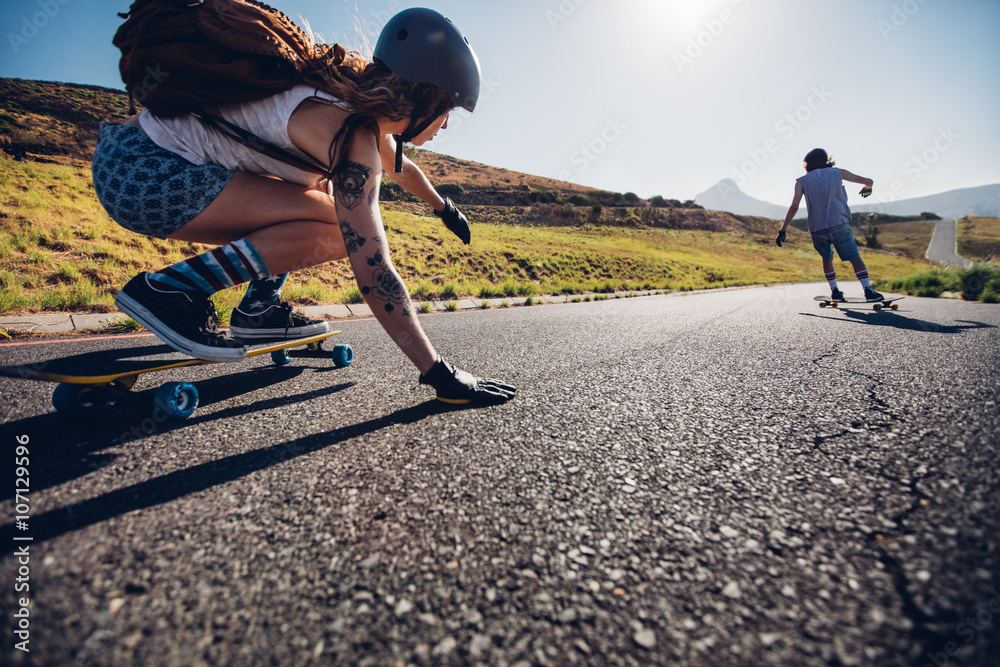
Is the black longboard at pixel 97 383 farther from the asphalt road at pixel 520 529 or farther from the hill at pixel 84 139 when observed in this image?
the hill at pixel 84 139

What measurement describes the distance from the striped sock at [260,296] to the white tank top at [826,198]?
6.74m

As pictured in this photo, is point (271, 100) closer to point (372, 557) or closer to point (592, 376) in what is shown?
point (372, 557)

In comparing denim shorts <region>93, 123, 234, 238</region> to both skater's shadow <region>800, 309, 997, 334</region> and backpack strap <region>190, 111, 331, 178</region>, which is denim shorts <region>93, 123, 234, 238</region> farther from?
skater's shadow <region>800, 309, 997, 334</region>

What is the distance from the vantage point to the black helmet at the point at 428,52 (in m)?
1.72

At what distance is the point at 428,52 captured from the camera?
68.8 inches

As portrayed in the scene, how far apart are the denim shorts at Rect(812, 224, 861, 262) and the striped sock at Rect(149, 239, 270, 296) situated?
6.99 metres

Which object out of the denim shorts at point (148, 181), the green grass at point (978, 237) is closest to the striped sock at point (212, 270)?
the denim shorts at point (148, 181)

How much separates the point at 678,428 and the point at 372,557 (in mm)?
1192

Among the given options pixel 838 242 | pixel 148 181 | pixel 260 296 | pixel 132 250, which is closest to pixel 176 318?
pixel 148 181

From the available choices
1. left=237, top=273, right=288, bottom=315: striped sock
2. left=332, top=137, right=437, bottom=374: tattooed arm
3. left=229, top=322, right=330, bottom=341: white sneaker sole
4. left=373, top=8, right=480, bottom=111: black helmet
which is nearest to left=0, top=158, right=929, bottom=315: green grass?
left=237, top=273, right=288, bottom=315: striped sock

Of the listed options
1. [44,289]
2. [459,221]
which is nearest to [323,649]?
[459,221]

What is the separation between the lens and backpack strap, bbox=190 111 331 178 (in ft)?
5.30

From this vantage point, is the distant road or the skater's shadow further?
the distant road

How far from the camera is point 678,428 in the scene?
5.06 ft
